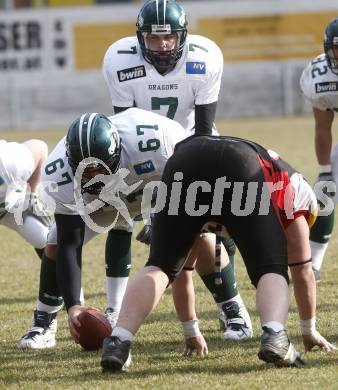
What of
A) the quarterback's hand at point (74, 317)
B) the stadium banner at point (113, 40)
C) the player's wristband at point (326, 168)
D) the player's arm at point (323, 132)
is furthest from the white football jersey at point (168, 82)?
the stadium banner at point (113, 40)

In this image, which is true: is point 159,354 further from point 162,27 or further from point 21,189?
point 162,27

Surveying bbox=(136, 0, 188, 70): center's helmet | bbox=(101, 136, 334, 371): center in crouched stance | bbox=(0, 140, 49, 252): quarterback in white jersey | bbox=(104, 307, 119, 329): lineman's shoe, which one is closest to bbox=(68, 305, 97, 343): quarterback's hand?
bbox=(101, 136, 334, 371): center in crouched stance

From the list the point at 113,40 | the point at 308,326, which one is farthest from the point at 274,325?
the point at 113,40

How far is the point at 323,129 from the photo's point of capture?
20.0 feet

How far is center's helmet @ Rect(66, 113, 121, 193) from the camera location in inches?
155

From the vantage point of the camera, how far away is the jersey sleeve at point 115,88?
17.2 ft

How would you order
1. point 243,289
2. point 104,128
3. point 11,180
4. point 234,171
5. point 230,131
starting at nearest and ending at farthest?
point 234,171
point 104,128
point 11,180
point 243,289
point 230,131

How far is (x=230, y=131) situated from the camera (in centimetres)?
1694

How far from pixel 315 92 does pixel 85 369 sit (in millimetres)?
2687

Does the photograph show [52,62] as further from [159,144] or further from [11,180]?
[159,144]

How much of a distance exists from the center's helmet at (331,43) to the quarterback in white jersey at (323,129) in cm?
6

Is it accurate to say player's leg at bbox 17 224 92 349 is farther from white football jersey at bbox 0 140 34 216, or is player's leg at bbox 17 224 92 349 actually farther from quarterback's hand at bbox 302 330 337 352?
quarterback's hand at bbox 302 330 337 352

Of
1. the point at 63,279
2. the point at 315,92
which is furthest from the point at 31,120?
the point at 63,279

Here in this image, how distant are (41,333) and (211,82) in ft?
5.43
